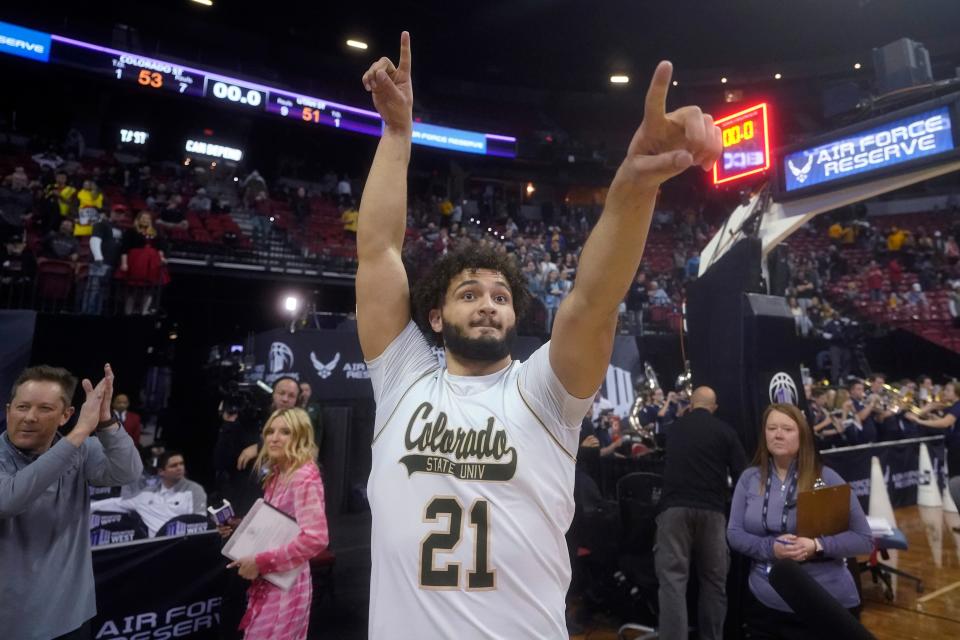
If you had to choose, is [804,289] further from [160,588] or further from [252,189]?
[160,588]

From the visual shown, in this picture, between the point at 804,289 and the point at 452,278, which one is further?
the point at 804,289

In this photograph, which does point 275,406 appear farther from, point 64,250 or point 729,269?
point 64,250

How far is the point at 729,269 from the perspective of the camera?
5.73 m

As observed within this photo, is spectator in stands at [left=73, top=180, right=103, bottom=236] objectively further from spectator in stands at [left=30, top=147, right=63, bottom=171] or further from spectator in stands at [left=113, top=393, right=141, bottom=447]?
spectator in stands at [left=113, top=393, right=141, bottom=447]

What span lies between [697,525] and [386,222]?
3556 mm

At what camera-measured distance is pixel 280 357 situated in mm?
→ 8594

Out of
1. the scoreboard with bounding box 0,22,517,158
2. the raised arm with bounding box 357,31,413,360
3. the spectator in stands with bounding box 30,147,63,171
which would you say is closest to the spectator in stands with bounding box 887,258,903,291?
the scoreboard with bounding box 0,22,517,158

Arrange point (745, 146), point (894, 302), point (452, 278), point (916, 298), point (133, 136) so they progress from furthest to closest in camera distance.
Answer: point (133, 136), point (894, 302), point (916, 298), point (745, 146), point (452, 278)

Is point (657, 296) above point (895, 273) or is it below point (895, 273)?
below

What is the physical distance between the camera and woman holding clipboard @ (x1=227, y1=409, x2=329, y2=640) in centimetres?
300

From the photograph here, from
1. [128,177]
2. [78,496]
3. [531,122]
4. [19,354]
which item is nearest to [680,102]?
[531,122]

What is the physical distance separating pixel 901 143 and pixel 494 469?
508 cm

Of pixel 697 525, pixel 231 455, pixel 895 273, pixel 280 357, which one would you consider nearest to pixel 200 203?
pixel 280 357

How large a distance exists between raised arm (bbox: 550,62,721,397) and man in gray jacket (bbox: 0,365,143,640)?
2.19 m
